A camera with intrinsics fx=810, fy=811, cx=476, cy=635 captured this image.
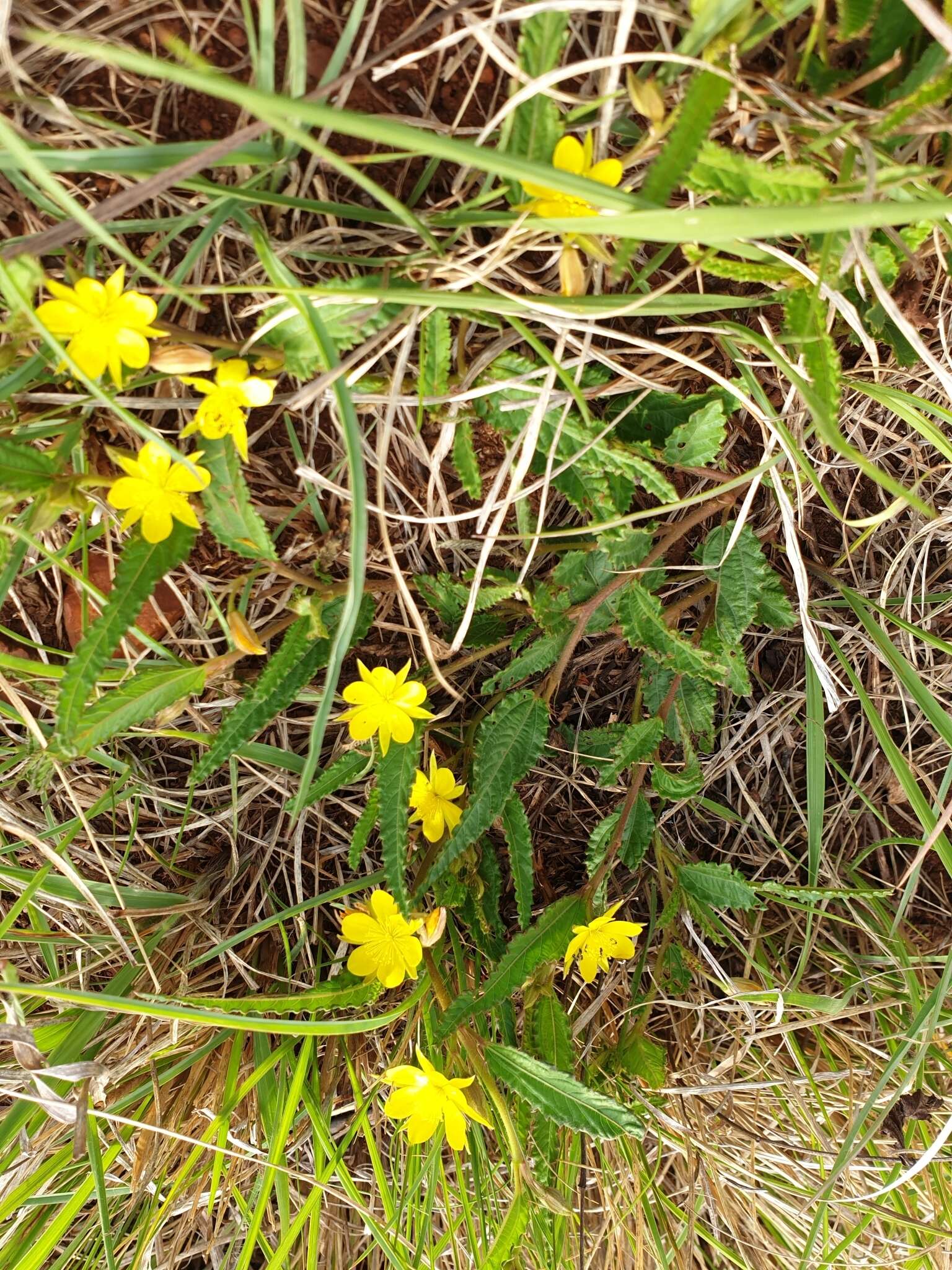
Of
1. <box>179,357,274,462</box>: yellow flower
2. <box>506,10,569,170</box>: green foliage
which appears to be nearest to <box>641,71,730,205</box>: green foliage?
<box>506,10,569,170</box>: green foliage

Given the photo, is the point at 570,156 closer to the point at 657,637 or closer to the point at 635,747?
the point at 657,637

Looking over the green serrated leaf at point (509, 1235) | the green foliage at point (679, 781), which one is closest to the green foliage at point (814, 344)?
the green foliage at point (679, 781)

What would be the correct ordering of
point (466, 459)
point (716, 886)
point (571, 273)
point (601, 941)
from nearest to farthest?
point (571, 273) → point (466, 459) → point (601, 941) → point (716, 886)

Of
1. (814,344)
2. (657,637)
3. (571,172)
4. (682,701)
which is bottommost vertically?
(682,701)

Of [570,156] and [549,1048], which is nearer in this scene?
[570,156]

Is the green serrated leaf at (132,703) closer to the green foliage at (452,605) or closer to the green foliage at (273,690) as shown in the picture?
the green foliage at (273,690)

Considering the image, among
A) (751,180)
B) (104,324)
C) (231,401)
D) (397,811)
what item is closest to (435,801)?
(397,811)

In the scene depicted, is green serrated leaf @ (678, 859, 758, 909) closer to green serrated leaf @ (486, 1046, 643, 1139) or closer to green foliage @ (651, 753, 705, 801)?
green foliage @ (651, 753, 705, 801)
